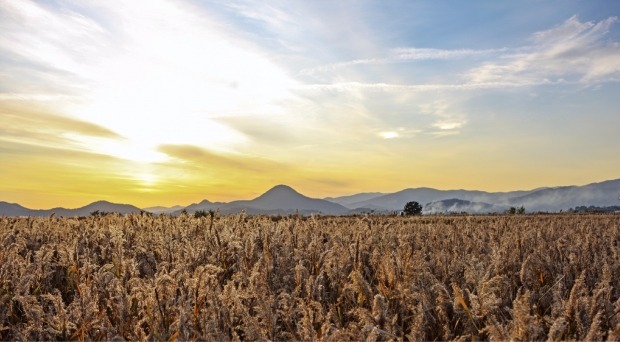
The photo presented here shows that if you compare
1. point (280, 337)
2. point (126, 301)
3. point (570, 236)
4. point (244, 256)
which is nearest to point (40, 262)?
point (244, 256)

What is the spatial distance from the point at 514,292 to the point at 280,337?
338cm

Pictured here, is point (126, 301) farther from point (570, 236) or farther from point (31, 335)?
point (570, 236)

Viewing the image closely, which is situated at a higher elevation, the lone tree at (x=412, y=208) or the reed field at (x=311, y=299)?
the lone tree at (x=412, y=208)

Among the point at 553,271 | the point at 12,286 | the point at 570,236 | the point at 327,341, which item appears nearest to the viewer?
the point at 327,341

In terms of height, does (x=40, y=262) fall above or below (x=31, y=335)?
above

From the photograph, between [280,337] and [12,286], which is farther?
[12,286]

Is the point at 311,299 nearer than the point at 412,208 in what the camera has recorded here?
Yes

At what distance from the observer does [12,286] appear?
5441 mm

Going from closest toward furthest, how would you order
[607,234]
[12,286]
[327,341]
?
[327,341], [12,286], [607,234]

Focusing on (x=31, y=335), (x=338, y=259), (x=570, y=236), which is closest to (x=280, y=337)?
(x=31, y=335)

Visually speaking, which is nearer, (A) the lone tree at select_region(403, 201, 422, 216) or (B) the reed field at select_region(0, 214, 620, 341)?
(B) the reed field at select_region(0, 214, 620, 341)

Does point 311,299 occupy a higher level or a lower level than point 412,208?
lower

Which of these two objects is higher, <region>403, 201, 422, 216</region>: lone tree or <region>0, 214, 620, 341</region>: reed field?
<region>403, 201, 422, 216</region>: lone tree

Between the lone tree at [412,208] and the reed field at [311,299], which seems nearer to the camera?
the reed field at [311,299]
